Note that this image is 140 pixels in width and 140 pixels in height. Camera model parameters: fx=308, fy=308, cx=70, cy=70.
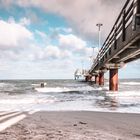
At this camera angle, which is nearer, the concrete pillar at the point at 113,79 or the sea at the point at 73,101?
the sea at the point at 73,101

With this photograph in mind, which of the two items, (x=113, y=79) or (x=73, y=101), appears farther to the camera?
(x=113, y=79)

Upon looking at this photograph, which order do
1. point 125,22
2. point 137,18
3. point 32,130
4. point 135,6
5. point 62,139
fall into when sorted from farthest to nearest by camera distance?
point 125,22, point 135,6, point 137,18, point 32,130, point 62,139

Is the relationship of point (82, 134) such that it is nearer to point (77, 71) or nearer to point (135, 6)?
point (135, 6)

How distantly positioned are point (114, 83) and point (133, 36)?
22.9 metres

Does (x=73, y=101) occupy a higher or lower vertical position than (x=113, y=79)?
lower

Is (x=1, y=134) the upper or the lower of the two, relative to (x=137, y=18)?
lower

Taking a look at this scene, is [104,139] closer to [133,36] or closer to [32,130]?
[32,130]

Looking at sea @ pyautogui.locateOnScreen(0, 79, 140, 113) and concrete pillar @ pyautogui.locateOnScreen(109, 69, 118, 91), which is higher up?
concrete pillar @ pyautogui.locateOnScreen(109, 69, 118, 91)

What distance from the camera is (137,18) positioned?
36.6 ft

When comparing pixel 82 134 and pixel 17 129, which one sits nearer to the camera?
pixel 82 134

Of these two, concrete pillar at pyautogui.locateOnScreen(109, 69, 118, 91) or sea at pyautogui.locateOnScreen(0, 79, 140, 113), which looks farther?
concrete pillar at pyautogui.locateOnScreen(109, 69, 118, 91)

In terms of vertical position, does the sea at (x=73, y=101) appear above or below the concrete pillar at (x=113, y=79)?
below

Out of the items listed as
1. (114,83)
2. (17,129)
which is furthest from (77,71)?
(17,129)

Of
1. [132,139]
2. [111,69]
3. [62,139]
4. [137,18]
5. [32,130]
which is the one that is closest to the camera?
[62,139]
